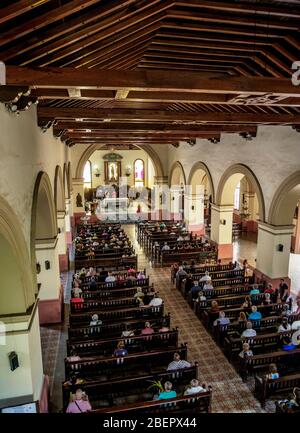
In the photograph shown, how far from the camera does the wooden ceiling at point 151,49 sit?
450 centimetres

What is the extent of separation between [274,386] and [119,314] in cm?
479

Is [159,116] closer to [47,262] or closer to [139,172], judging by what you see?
[47,262]

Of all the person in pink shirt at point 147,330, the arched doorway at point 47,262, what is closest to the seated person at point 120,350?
the person in pink shirt at point 147,330

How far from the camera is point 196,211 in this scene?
22234 mm

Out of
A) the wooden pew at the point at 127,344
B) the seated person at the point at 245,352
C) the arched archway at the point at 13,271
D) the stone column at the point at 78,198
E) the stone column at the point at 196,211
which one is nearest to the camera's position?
the arched archway at the point at 13,271

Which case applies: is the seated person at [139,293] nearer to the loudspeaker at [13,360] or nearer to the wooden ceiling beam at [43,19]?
the loudspeaker at [13,360]

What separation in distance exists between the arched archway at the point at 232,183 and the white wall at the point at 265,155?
8.0 inches

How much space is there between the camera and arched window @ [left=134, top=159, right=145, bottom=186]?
36.4m

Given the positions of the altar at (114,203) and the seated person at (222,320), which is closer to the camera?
the seated person at (222,320)

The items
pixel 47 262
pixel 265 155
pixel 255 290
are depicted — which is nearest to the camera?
pixel 47 262

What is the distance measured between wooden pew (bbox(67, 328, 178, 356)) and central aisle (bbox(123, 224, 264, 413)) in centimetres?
84

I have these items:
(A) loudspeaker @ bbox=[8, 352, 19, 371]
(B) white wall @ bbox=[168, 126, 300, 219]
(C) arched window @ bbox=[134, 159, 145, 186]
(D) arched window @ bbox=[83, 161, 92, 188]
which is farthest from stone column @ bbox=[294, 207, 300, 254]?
(D) arched window @ bbox=[83, 161, 92, 188]

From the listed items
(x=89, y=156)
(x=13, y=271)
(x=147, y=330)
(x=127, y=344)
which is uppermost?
(x=89, y=156)

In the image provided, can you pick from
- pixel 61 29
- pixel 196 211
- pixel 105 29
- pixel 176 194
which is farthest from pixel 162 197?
pixel 61 29
